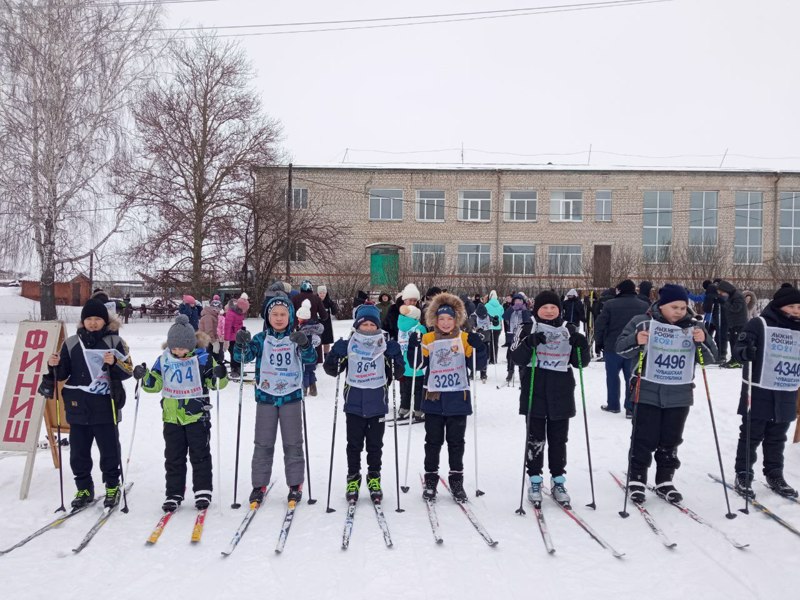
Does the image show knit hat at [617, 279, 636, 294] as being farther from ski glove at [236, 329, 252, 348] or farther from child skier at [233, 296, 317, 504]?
ski glove at [236, 329, 252, 348]

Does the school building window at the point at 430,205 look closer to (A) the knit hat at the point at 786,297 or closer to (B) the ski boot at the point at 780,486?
(A) the knit hat at the point at 786,297

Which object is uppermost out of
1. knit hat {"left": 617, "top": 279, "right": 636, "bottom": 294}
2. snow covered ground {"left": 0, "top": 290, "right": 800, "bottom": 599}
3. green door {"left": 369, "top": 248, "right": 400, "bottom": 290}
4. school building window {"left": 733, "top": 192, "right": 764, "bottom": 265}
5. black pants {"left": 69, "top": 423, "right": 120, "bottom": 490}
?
school building window {"left": 733, "top": 192, "right": 764, "bottom": 265}

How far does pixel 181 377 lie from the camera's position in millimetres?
5055

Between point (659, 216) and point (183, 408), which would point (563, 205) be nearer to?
point (659, 216)

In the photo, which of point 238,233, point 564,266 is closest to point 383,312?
point 238,233

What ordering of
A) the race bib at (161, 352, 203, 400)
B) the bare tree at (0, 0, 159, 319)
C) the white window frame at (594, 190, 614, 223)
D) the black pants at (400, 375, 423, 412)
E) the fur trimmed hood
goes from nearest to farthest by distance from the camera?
the race bib at (161, 352, 203, 400) → the fur trimmed hood → the black pants at (400, 375, 423, 412) → the bare tree at (0, 0, 159, 319) → the white window frame at (594, 190, 614, 223)

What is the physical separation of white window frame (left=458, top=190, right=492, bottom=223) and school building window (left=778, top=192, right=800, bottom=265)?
16.1 m

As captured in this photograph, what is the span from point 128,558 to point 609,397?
681 cm

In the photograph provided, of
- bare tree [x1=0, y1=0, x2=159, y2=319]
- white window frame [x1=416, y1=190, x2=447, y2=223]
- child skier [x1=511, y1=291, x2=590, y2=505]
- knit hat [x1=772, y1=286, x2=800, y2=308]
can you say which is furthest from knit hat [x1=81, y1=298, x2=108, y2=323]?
white window frame [x1=416, y1=190, x2=447, y2=223]

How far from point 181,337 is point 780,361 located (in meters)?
5.31

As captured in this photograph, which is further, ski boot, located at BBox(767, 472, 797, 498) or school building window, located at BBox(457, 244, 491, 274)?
school building window, located at BBox(457, 244, 491, 274)

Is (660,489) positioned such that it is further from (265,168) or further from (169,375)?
(265,168)

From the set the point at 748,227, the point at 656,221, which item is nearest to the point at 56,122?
the point at 656,221

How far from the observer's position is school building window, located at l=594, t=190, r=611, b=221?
109 ft
